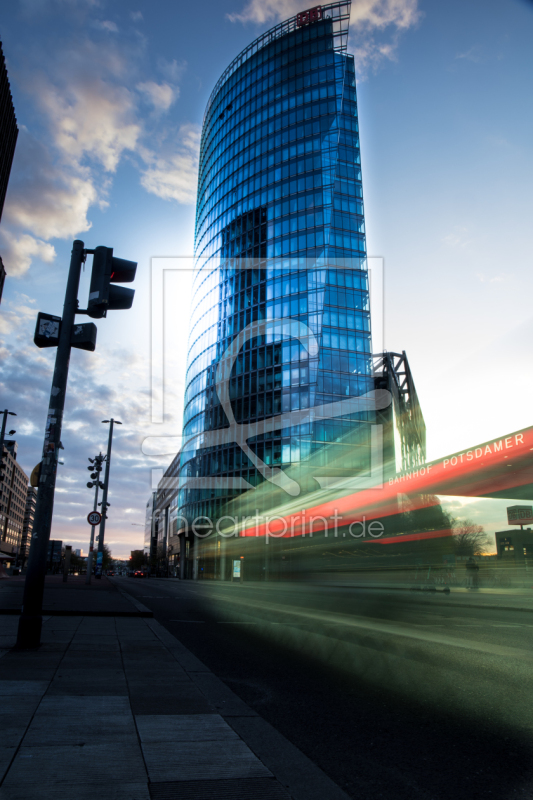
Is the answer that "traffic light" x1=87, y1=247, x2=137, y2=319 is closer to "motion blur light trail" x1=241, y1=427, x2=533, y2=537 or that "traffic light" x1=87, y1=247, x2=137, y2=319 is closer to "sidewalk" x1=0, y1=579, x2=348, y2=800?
"sidewalk" x1=0, y1=579, x2=348, y2=800

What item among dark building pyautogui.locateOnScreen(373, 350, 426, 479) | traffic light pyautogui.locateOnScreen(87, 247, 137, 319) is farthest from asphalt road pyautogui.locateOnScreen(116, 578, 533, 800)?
dark building pyautogui.locateOnScreen(373, 350, 426, 479)

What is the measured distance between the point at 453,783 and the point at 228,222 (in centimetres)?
8641

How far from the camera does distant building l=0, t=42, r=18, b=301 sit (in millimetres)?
71188

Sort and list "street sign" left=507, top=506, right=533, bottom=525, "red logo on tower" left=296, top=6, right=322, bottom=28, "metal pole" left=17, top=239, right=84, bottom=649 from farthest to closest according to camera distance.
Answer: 1. "red logo on tower" left=296, top=6, right=322, bottom=28
2. "street sign" left=507, top=506, right=533, bottom=525
3. "metal pole" left=17, top=239, right=84, bottom=649

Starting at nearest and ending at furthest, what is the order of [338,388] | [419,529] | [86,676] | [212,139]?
[86,676] → [419,529] → [338,388] → [212,139]

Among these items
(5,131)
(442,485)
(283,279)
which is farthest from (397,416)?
(5,131)

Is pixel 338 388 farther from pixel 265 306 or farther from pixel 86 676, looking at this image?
pixel 86 676

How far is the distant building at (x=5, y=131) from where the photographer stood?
234 feet

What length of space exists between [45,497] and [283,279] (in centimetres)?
6718

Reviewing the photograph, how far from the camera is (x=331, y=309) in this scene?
68.8 m

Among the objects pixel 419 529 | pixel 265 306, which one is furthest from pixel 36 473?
pixel 265 306

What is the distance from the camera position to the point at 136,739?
3.94 meters

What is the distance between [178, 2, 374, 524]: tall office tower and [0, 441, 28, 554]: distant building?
2779 inches

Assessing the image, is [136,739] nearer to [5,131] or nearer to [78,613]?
[78,613]
